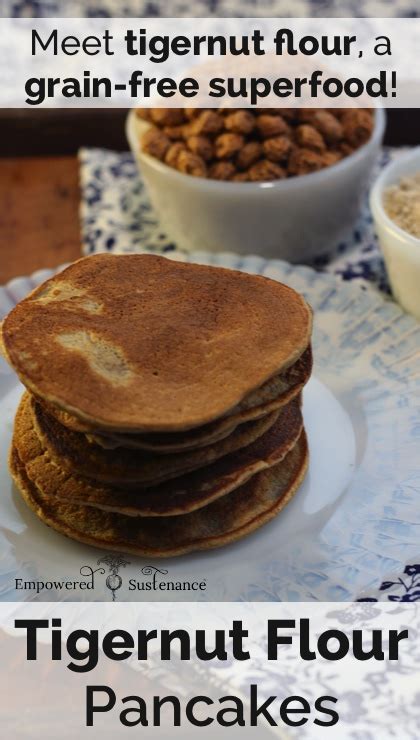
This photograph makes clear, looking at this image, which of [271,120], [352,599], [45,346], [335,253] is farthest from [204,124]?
[352,599]

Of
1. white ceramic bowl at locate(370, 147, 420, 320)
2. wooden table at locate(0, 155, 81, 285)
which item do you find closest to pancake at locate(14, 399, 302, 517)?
white ceramic bowl at locate(370, 147, 420, 320)

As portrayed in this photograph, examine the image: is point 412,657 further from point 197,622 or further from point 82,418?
point 82,418

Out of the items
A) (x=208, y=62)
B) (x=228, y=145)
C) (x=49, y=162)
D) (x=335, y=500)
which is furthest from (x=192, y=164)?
(x=335, y=500)

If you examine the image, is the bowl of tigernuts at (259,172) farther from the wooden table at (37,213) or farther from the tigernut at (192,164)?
the wooden table at (37,213)

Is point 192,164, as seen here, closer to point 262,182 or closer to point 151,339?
point 262,182

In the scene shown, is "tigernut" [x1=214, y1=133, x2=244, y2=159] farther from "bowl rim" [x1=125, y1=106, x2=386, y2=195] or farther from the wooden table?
the wooden table
